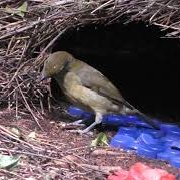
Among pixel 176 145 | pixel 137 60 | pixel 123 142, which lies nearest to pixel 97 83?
pixel 123 142

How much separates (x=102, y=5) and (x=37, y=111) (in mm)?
1225

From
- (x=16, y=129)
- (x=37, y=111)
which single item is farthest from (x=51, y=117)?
(x=16, y=129)

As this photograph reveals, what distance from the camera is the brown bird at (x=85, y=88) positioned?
592cm

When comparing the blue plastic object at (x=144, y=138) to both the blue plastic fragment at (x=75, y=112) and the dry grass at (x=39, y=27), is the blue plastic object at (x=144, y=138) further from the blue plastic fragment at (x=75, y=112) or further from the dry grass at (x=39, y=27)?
the dry grass at (x=39, y=27)

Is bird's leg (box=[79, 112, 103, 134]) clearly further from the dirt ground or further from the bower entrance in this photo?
the bower entrance

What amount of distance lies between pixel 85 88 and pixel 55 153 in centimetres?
120

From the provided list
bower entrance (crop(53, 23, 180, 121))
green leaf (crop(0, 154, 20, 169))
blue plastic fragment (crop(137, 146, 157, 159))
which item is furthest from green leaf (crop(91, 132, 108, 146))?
bower entrance (crop(53, 23, 180, 121))

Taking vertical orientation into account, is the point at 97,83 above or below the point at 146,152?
above

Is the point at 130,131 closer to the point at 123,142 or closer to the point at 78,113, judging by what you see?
the point at 123,142

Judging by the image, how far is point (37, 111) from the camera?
622 cm

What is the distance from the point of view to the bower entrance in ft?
26.4

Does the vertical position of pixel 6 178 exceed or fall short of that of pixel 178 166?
it exceeds it

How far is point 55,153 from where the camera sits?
489 centimetres

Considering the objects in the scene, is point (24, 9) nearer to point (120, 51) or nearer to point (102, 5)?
point (102, 5)
